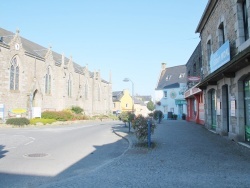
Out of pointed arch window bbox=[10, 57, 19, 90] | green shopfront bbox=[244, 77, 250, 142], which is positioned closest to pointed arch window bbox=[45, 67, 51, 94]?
pointed arch window bbox=[10, 57, 19, 90]

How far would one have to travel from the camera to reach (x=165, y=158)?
27.5 ft

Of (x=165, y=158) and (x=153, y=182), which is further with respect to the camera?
(x=165, y=158)

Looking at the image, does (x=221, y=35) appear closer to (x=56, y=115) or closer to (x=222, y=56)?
(x=222, y=56)

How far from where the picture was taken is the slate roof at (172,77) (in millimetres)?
50091

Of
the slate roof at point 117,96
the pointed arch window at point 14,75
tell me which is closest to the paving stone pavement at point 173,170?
the pointed arch window at point 14,75

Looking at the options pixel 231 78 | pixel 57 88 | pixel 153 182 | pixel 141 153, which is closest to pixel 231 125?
pixel 231 78

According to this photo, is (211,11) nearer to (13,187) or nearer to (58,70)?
(13,187)

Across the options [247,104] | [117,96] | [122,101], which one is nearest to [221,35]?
[247,104]

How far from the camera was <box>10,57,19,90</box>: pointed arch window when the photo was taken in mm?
32759

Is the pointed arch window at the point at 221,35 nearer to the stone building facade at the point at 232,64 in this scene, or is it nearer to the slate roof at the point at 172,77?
the stone building facade at the point at 232,64

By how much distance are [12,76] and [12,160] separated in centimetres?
2682

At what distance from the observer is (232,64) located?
938 centimetres

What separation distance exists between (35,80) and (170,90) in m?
25.2

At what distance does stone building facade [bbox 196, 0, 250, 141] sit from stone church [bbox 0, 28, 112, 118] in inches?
912
